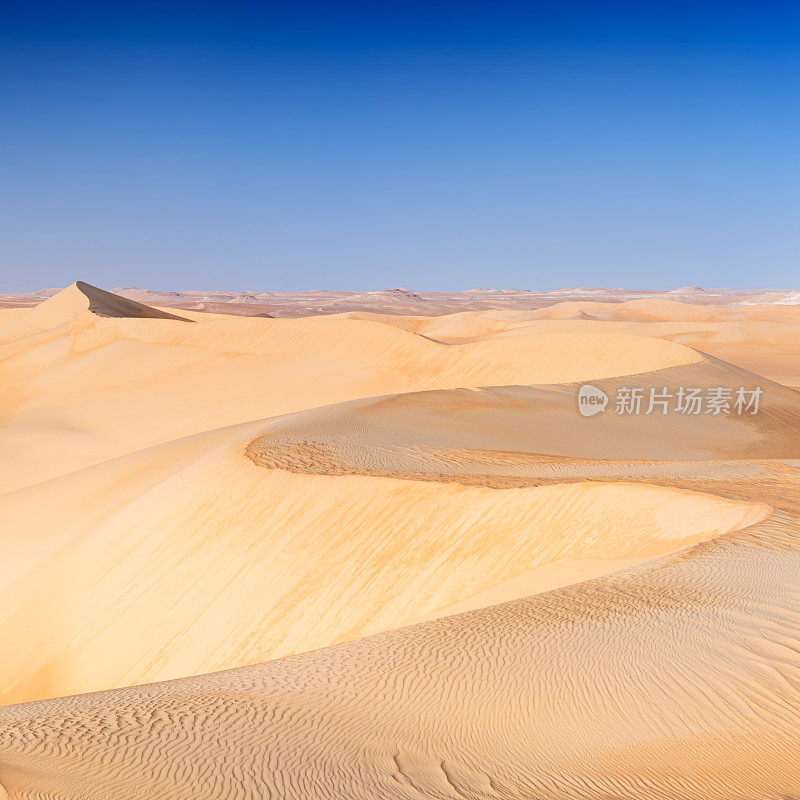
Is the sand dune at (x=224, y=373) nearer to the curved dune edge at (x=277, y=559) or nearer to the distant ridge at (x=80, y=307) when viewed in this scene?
the distant ridge at (x=80, y=307)

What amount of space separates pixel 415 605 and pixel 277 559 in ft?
6.55

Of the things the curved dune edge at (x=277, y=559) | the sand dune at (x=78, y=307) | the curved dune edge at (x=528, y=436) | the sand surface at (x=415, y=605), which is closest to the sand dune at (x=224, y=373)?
the sand surface at (x=415, y=605)

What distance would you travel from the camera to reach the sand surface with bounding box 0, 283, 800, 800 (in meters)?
3.79

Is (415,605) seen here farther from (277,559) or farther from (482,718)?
(482,718)

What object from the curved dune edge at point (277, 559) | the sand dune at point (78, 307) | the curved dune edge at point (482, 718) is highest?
the sand dune at point (78, 307)

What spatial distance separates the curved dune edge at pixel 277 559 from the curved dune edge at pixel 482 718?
2.52 meters

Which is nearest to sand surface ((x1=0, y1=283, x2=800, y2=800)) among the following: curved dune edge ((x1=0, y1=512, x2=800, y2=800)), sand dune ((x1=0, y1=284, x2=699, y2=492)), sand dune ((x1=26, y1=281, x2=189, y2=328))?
curved dune edge ((x1=0, y1=512, x2=800, y2=800))

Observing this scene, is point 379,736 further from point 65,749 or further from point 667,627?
point 667,627

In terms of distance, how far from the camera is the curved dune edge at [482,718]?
358cm

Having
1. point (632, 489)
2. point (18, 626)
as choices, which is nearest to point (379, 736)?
point (632, 489)

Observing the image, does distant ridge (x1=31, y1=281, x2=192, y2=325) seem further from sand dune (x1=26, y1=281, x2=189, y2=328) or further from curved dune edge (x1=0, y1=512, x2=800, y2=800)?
curved dune edge (x1=0, y1=512, x2=800, y2=800)

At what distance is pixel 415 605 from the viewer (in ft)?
28.2

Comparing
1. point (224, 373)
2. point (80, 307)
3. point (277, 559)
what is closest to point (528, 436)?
point (277, 559)

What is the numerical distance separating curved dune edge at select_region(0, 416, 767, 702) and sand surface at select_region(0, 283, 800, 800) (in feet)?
0.11
